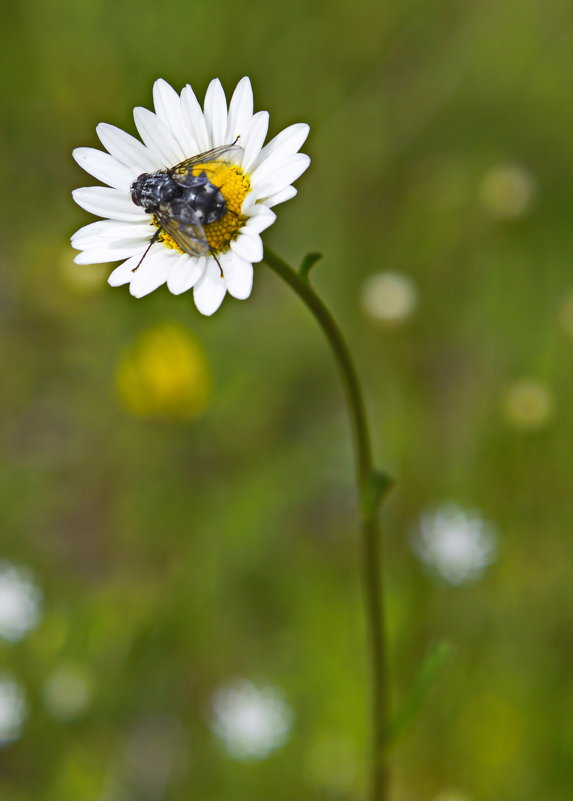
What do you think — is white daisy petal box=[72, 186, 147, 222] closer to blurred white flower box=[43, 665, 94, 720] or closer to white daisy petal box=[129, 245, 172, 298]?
white daisy petal box=[129, 245, 172, 298]

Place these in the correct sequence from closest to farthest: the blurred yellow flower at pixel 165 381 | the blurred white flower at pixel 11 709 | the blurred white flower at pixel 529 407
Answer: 1. the blurred white flower at pixel 529 407
2. the blurred white flower at pixel 11 709
3. the blurred yellow flower at pixel 165 381

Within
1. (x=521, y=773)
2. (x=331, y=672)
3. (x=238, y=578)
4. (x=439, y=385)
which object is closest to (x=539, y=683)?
(x=521, y=773)

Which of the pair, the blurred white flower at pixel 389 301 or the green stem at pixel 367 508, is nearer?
the green stem at pixel 367 508

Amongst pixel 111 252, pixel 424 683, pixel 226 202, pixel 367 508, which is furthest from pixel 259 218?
pixel 424 683

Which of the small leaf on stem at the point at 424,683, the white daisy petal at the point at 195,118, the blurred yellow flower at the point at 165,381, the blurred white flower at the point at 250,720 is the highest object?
the white daisy petal at the point at 195,118

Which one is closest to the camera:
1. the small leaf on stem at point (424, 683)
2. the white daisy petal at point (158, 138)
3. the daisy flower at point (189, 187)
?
the daisy flower at point (189, 187)

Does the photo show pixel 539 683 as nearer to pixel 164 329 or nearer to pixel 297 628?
pixel 297 628

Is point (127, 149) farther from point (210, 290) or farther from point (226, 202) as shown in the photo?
point (210, 290)

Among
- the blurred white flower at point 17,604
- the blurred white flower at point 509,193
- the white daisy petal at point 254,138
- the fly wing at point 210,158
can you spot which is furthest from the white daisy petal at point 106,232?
the blurred white flower at point 17,604

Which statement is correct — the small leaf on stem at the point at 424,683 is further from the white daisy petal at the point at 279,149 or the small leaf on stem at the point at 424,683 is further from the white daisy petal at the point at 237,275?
the white daisy petal at the point at 279,149
